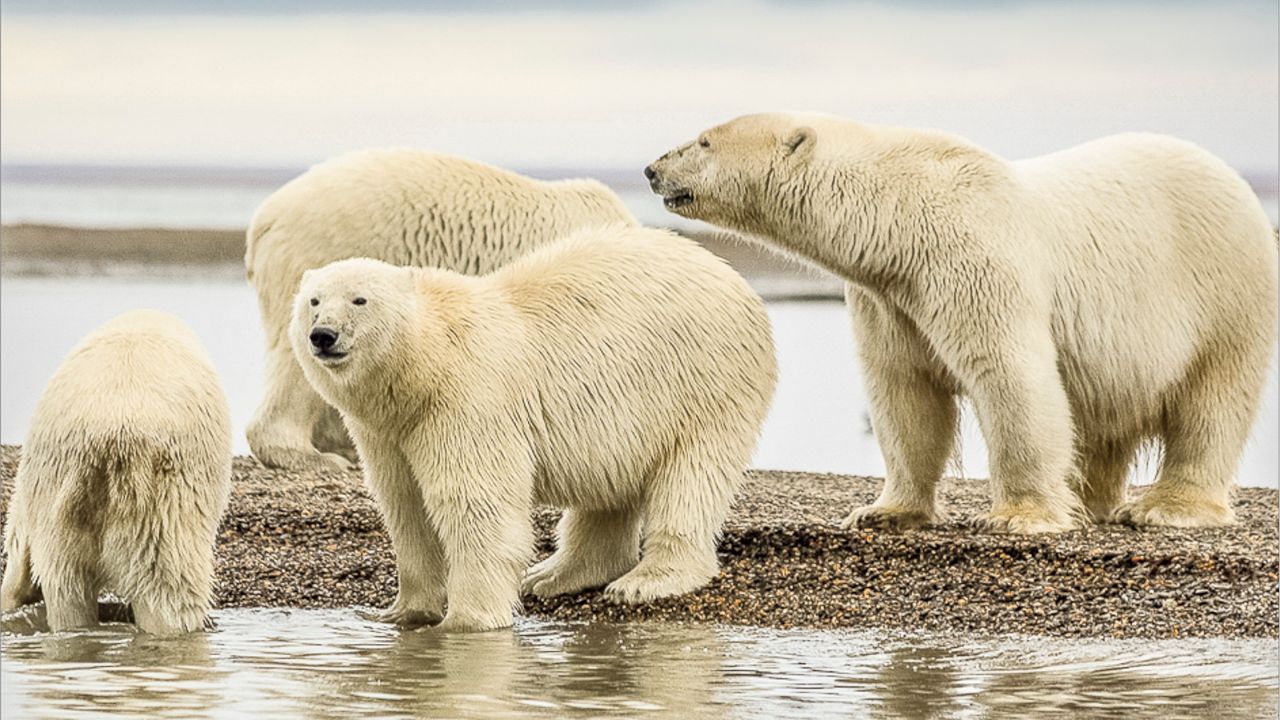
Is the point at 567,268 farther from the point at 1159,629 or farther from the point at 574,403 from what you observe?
the point at 1159,629

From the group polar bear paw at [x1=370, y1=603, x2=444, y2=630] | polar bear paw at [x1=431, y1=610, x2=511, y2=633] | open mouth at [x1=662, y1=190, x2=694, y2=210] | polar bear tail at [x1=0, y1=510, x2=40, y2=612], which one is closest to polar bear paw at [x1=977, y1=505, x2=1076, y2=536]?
open mouth at [x1=662, y1=190, x2=694, y2=210]

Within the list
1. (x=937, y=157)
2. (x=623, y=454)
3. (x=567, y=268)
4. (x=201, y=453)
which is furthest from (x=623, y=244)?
(x=201, y=453)

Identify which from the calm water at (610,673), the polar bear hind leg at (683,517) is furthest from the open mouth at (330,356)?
the polar bear hind leg at (683,517)

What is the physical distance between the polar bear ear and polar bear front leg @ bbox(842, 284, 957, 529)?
0.69m

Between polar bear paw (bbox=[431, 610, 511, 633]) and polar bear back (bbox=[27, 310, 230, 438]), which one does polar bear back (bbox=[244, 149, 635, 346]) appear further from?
polar bear paw (bbox=[431, 610, 511, 633])

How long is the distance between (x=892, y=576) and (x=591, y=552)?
3.96ft

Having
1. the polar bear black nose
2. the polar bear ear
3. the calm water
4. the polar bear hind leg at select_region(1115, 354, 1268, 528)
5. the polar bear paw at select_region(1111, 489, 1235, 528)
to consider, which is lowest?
the calm water

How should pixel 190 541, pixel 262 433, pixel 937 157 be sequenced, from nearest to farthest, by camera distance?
pixel 190 541 → pixel 937 157 → pixel 262 433

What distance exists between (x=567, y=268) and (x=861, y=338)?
5.27ft

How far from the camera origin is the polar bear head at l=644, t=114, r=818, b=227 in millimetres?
8633

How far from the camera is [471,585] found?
746cm

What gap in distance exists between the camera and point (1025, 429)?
8492 mm

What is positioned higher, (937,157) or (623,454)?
(937,157)

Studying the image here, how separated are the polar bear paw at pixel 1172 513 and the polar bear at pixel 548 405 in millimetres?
2003
